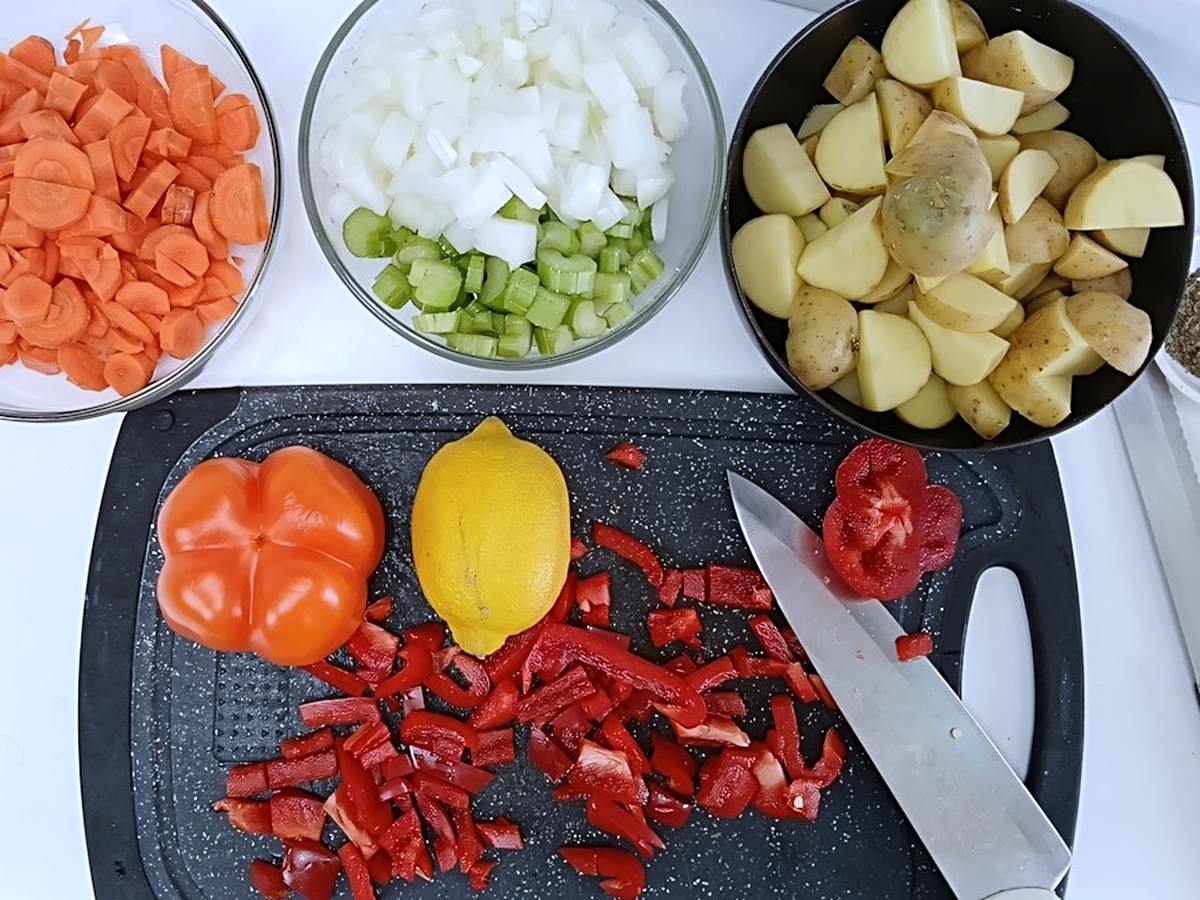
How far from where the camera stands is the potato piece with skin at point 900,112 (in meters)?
1.10

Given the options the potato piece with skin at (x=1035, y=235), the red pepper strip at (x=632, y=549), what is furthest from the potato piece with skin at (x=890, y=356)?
the red pepper strip at (x=632, y=549)

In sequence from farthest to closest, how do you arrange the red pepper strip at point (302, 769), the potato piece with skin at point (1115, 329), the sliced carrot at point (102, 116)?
the red pepper strip at point (302, 769) < the sliced carrot at point (102, 116) < the potato piece with skin at point (1115, 329)

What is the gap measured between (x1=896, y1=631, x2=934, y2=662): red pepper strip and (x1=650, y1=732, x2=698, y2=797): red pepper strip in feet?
0.98

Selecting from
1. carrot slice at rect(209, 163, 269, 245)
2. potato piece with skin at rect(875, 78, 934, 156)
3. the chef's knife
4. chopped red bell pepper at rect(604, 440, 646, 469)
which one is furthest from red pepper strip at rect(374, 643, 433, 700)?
potato piece with skin at rect(875, 78, 934, 156)

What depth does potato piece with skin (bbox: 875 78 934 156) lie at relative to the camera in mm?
1103

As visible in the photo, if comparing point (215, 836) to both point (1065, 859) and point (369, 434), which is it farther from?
point (1065, 859)

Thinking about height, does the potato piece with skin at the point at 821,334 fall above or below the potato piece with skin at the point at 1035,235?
below

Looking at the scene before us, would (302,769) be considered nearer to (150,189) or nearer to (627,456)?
(627,456)

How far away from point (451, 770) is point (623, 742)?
224 millimetres

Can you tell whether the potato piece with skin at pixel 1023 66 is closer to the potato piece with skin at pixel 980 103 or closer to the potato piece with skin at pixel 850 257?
the potato piece with skin at pixel 980 103

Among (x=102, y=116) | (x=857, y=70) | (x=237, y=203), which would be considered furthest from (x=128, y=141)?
(x=857, y=70)

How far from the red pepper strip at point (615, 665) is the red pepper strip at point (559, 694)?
2 centimetres

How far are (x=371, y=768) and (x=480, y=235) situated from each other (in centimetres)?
69

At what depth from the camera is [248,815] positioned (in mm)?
1257
